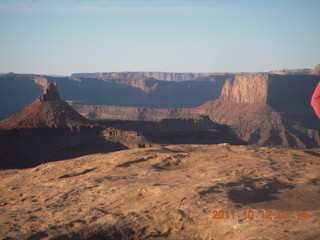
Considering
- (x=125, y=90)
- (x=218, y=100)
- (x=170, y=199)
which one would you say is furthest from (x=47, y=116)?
(x=125, y=90)

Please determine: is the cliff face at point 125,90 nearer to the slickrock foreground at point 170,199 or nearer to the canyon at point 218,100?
the canyon at point 218,100

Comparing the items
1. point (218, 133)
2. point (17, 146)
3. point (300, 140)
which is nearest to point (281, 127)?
point (300, 140)

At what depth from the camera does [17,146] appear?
1548 inches

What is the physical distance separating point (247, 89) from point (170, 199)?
98975 mm

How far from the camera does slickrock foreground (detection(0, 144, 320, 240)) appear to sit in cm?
768

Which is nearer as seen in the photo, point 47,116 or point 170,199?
point 170,199

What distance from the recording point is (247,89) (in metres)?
104

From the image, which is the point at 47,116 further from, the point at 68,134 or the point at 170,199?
the point at 170,199

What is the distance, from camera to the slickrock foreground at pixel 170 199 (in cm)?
768

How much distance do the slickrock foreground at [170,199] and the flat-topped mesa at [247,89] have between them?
85.9 meters

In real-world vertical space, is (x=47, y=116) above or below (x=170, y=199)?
below

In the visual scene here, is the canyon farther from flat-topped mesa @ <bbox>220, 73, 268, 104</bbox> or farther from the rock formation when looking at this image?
the rock formation

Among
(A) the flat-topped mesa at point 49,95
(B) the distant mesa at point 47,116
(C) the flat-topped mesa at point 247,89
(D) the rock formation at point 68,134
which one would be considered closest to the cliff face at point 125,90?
(C) the flat-topped mesa at point 247,89

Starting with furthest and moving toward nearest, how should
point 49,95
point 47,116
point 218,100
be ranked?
point 218,100
point 49,95
point 47,116
